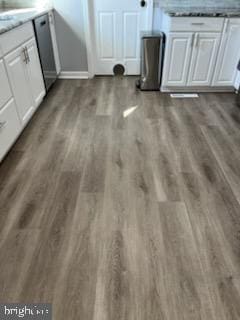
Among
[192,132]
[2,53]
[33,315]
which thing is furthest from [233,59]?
[33,315]

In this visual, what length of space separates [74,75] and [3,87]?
1908 mm

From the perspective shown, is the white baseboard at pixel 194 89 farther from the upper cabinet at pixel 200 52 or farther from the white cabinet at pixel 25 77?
the white cabinet at pixel 25 77

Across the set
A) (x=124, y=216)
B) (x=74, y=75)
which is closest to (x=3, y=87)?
(x=124, y=216)

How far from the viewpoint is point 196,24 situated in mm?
2752

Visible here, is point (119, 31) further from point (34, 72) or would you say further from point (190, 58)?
point (34, 72)

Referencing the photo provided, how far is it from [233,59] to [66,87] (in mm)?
2249

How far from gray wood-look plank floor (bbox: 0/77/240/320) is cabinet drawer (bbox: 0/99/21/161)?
0.13m

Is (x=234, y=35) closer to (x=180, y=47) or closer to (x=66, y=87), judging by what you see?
(x=180, y=47)

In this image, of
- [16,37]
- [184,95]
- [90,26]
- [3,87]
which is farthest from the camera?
[90,26]

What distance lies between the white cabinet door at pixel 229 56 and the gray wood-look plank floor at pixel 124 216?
2.28ft

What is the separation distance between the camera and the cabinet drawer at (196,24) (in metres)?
2.72

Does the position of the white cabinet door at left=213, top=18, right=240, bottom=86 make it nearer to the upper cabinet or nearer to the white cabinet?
the upper cabinet

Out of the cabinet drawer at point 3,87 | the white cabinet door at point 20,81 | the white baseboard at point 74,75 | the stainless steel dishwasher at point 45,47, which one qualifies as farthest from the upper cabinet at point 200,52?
the cabinet drawer at point 3,87

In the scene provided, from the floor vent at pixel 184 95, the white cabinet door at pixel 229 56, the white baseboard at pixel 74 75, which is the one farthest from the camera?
the white baseboard at pixel 74 75
